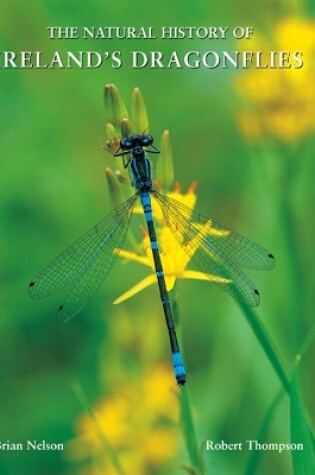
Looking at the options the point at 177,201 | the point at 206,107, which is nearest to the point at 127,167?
the point at 177,201

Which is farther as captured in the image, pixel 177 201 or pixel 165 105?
pixel 165 105

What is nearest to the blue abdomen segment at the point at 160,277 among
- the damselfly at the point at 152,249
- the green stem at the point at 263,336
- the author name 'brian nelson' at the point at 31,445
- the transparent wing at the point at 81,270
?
the damselfly at the point at 152,249

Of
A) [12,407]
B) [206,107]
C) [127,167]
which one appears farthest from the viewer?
[206,107]

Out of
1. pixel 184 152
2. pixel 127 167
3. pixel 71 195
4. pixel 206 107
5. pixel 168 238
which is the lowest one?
pixel 168 238

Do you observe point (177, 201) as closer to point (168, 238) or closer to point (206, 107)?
point (168, 238)

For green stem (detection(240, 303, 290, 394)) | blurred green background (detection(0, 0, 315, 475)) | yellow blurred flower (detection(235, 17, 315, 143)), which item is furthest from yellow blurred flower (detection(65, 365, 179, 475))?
yellow blurred flower (detection(235, 17, 315, 143))
